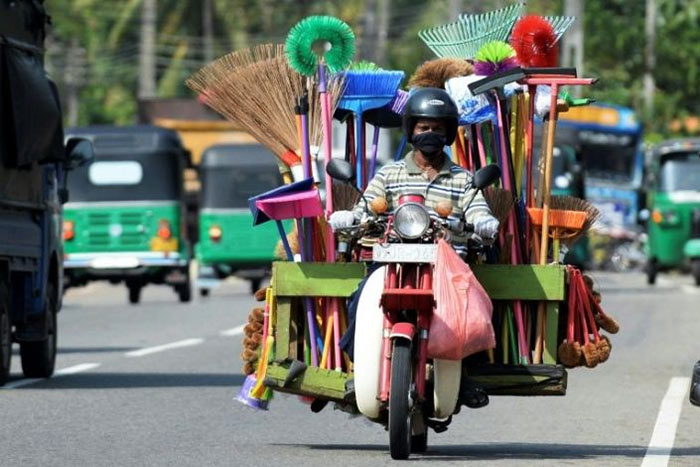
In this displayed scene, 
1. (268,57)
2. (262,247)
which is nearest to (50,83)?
(268,57)

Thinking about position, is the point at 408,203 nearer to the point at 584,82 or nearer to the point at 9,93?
the point at 584,82

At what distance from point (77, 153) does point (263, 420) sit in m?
4.85

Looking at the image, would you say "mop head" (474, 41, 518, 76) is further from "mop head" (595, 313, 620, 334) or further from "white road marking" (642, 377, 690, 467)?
"white road marking" (642, 377, 690, 467)

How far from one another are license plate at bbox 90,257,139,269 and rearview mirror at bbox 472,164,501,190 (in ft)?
74.7

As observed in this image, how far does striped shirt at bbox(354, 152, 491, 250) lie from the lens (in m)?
9.67

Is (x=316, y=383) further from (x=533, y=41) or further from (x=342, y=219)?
(x=533, y=41)

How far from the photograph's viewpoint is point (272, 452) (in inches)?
404

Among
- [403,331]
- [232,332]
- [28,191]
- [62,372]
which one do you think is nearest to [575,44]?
[232,332]

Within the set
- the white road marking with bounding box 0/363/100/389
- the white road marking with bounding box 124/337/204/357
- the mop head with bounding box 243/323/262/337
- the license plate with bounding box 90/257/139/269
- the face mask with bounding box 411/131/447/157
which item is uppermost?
the face mask with bounding box 411/131/447/157

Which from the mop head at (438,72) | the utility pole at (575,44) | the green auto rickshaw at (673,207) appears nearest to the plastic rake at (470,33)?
the mop head at (438,72)

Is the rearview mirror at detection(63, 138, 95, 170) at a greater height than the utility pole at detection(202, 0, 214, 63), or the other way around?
the utility pole at detection(202, 0, 214, 63)

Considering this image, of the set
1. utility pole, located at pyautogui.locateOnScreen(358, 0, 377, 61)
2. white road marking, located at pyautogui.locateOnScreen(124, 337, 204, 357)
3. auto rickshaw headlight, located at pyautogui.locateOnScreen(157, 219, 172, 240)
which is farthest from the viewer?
utility pole, located at pyautogui.locateOnScreen(358, 0, 377, 61)

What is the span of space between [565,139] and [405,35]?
33484mm

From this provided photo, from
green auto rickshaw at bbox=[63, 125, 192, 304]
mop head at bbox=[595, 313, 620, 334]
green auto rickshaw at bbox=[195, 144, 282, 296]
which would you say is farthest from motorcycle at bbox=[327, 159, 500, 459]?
green auto rickshaw at bbox=[195, 144, 282, 296]
